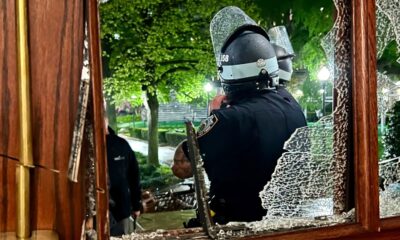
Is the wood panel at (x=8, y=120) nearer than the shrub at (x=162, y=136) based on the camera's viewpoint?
Yes

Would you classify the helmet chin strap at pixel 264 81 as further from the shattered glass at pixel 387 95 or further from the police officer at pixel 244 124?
the shattered glass at pixel 387 95

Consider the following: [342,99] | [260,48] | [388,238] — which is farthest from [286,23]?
[388,238]

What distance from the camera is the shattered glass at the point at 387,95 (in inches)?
42.1

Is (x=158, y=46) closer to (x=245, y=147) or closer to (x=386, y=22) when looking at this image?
(x=245, y=147)

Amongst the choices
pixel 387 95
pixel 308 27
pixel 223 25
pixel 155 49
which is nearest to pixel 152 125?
pixel 155 49

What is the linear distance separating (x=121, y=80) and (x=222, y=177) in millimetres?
319

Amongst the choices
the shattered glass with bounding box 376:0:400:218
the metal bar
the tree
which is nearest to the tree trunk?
the tree

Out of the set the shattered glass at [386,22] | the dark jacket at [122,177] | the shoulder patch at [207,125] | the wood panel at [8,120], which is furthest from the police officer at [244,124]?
the wood panel at [8,120]

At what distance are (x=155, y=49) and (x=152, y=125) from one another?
0.16m

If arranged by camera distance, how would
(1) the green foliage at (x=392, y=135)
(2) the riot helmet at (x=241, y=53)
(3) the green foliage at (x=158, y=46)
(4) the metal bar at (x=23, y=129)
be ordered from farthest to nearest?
(1) the green foliage at (x=392, y=135) < (2) the riot helmet at (x=241, y=53) < (3) the green foliage at (x=158, y=46) < (4) the metal bar at (x=23, y=129)

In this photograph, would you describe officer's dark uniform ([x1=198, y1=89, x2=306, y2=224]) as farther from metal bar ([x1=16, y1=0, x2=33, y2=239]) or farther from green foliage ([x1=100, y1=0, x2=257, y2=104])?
metal bar ([x1=16, y1=0, x2=33, y2=239])

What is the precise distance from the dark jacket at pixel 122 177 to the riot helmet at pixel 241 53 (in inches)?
10.4

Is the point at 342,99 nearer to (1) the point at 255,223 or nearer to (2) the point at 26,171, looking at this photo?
(1) the point at 255,223

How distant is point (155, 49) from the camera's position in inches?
37.2
